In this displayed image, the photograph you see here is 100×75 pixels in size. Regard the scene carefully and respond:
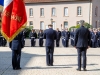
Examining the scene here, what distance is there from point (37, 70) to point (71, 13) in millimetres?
53127

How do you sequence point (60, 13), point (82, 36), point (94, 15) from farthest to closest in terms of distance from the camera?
point (94, 15) < point (60, 13) < point (82, 36)

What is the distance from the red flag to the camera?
1028cm

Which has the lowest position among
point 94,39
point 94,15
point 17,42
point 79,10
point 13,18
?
point 94,39

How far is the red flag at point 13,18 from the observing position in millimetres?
10281

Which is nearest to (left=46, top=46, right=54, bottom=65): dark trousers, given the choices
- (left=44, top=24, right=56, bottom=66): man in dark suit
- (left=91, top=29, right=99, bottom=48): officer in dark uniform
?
(left=44, top=24, right=56, bottom=66): man in dark suit

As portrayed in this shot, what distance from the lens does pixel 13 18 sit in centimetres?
1036

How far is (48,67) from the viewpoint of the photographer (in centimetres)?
1322

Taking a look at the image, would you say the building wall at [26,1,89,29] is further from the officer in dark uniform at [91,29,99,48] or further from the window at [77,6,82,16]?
the officer in dark uniform at [91,29,99,48]

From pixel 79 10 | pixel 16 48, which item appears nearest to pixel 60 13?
pixel 79 10

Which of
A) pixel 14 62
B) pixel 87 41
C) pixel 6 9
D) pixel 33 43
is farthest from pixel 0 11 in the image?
pixel 33 43

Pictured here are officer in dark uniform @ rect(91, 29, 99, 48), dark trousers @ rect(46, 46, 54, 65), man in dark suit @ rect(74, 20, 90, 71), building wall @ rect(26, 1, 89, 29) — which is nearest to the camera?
man in dark suit @ rect(74, 20, 90, 71)

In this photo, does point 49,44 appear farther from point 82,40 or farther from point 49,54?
point 82,40

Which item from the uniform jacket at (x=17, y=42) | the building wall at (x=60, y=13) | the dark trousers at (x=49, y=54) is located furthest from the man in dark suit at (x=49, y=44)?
the building wall at (x=60, y=13)

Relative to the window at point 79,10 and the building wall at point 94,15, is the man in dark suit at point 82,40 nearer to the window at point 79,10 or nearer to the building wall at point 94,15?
the window at point 79,10
